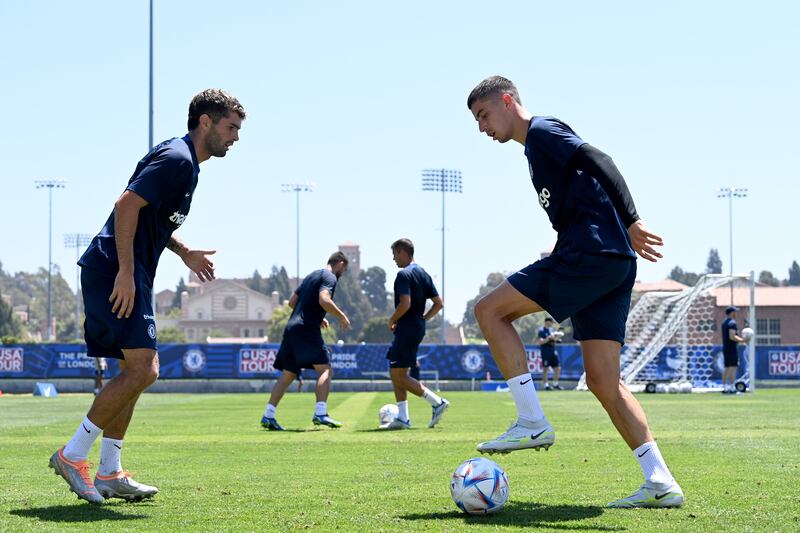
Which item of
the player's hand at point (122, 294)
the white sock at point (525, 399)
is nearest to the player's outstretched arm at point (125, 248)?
the player's hand at point (122, 294)

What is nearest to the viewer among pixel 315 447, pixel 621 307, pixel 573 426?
pixel 621 307

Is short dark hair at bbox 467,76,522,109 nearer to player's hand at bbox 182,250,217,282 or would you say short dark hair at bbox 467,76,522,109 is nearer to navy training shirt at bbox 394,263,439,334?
player's hand at bbox 182,250,217,282

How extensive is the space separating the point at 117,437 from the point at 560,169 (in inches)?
118

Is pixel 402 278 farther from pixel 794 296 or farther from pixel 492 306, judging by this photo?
pixel 794 296

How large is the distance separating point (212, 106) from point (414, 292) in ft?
25.2

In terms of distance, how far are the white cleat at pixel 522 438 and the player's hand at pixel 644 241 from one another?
1056mm

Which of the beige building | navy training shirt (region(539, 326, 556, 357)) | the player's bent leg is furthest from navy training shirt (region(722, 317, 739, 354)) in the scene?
the beige building

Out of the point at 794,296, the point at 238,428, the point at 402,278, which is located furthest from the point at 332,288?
the point at 794,296

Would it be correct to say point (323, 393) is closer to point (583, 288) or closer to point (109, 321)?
point (109, 321)

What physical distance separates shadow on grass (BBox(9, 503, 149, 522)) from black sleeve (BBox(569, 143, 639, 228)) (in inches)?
115

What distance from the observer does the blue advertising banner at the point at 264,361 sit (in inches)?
1753

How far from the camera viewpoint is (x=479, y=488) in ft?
19.0

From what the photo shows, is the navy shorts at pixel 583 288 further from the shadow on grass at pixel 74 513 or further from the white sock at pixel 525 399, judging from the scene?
the shadow on grass at pixel 74 513

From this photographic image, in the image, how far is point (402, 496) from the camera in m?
6.58
